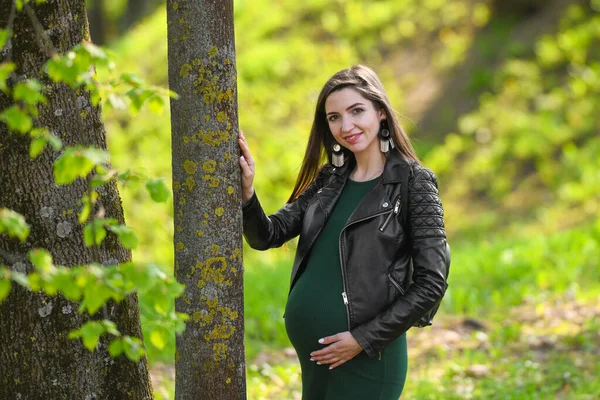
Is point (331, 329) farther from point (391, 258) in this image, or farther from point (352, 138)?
point (352, 138)

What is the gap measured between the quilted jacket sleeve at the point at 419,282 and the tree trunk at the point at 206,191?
1.85 ft

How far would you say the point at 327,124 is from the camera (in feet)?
11.4

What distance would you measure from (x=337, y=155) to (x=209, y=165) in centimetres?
72

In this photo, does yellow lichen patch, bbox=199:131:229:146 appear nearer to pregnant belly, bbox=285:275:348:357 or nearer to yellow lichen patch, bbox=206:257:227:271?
yellow lichen patch, bbox=206:257:227:271

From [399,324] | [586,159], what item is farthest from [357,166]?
[586,159]

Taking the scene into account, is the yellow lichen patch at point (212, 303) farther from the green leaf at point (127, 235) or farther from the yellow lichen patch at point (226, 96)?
the green leaf at point (127, 235)

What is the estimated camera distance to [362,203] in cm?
309

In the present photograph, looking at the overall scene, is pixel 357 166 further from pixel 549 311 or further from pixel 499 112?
pixel 499 112

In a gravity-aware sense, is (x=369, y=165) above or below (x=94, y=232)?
above

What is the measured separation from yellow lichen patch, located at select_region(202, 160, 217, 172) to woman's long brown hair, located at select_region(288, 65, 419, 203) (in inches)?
26.2

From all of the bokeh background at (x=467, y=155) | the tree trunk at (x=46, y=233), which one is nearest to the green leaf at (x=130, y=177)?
the tree trunk at (x=46, y=233)

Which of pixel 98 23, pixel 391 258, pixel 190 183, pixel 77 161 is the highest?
pixel 98 23

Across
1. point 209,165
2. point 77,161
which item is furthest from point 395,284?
point 77,161

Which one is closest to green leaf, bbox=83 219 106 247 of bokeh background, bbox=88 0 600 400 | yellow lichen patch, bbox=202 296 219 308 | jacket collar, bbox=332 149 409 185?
yellow lichen patch, bbox=202 296 219 308
